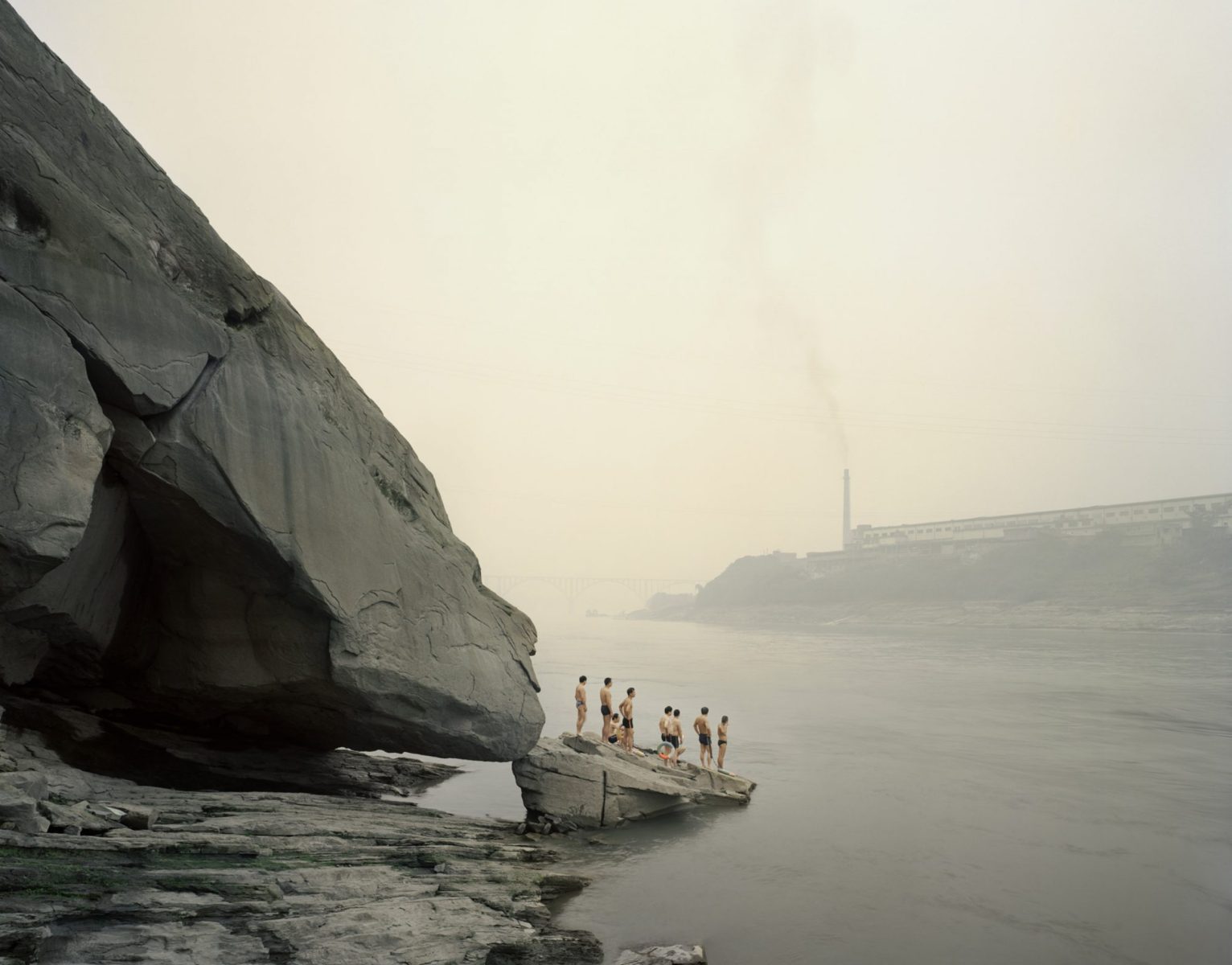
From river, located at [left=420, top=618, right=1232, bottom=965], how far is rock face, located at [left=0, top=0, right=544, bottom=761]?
3.91 metres

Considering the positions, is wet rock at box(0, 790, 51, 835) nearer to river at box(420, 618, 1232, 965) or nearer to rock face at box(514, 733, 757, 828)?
river at box(420, 618, 1232, 965)

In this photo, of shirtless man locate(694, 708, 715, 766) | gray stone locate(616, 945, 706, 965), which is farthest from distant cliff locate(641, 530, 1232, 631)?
gray stone locate(616, 945, 706, 965)

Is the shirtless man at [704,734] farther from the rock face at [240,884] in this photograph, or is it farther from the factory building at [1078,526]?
the factory building at [1078,526]

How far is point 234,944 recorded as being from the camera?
6.49 m

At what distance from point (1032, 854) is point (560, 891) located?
846 cm

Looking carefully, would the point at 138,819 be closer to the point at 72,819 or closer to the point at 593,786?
the point at 72,819

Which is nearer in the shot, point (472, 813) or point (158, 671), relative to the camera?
point (158, 671)

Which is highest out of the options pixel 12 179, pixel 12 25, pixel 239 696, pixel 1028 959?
pixel 12 25

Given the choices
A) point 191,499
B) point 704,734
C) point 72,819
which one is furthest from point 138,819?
point 704,734

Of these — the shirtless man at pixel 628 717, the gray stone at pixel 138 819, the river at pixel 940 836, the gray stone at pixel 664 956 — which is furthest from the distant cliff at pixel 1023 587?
the gray stone at pixel 138 819

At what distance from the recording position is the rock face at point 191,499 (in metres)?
7.64

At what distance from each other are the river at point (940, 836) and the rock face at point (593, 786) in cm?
48

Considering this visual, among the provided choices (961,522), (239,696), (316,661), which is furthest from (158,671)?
(961,522)

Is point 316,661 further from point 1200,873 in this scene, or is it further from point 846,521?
point 846,521
